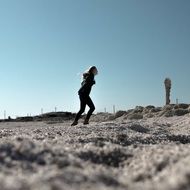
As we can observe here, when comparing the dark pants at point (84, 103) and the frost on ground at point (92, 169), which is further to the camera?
the dark pants at point (84, 103)

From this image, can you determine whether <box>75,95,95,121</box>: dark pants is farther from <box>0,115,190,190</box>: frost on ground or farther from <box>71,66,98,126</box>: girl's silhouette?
<box>0,115,190,190</box>: frost on ground

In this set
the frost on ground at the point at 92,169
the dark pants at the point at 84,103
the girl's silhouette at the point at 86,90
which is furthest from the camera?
the dark pants at the point at 84,103

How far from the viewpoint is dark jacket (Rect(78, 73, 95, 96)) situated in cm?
1458

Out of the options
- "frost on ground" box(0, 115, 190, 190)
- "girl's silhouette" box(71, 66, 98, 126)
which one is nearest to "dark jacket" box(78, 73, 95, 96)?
"girl's silhouette" box(71, 66, 98, 126)

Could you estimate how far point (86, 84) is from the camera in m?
14.6

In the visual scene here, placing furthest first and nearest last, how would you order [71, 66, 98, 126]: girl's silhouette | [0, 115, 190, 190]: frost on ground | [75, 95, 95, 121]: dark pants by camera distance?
[75, 95, 95, 121]: dark pants → [71, 66, 98, 126]: girl's silhouette → [0, 115, 190, 190]: frost on ground

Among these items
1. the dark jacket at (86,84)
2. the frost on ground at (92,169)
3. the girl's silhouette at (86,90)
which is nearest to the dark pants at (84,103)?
the girl's silhouette at (86,90)

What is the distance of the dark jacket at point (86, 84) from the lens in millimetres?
14578

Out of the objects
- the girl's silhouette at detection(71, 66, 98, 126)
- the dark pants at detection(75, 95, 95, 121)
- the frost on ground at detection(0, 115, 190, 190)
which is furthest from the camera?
the dark pants at detection(75, 95, 95, 121)

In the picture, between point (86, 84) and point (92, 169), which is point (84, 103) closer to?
point (86, 84)

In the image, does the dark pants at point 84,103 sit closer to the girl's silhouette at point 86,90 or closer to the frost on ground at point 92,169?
the girl's silhouette at point 86,90

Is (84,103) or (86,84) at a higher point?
(86,84)

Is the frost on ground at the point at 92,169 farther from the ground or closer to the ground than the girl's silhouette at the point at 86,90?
closer to the ground

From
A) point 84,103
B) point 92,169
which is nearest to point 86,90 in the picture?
point 84,103
